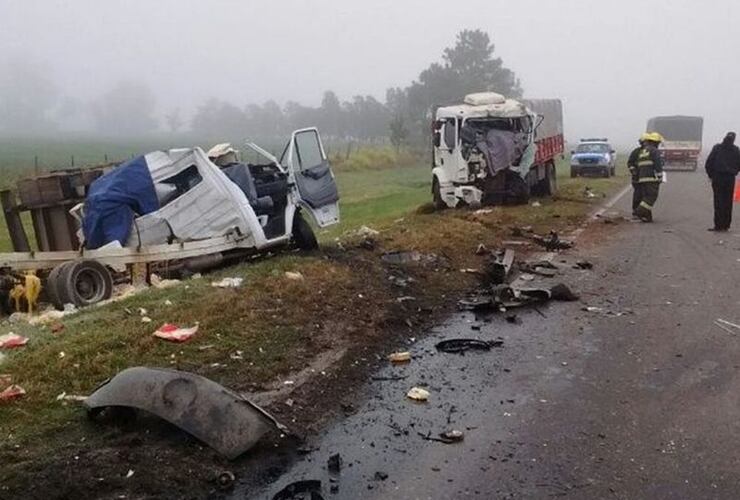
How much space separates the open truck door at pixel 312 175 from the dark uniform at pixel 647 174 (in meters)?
7.40

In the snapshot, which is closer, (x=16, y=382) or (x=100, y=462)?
(x=100, y=462)

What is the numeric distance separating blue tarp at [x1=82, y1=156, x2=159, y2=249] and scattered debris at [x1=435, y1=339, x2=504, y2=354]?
4650 mm

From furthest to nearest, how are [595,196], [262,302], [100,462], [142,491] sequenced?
[595,196] < [262,302] < [100,462] < [142,491]

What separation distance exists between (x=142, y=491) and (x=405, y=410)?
1.89m

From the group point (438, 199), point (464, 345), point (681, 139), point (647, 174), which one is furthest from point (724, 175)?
point (681, 139)

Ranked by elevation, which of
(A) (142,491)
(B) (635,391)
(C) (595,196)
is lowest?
(C) (595,196)

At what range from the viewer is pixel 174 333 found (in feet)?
19.9

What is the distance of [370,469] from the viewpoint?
4016 millimetres

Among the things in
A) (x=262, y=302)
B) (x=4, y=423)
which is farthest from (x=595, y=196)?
(x=4, y=423)

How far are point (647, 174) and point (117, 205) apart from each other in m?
10.9

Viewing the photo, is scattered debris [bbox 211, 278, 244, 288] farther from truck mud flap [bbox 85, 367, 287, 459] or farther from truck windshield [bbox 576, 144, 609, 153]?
truck windshield [bbox 576, 144, 609, 153]

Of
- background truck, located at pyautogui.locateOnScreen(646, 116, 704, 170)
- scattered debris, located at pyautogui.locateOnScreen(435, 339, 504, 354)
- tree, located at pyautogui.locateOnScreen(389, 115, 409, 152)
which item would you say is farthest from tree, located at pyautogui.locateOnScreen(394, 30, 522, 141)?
scattered debris, located at pyautogui.locateOnScreen(435, 339, 504, 354)

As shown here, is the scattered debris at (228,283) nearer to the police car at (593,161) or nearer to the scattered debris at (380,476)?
the scattered debris at (380,476)

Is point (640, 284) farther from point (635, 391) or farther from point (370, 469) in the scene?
point (370, 469)
